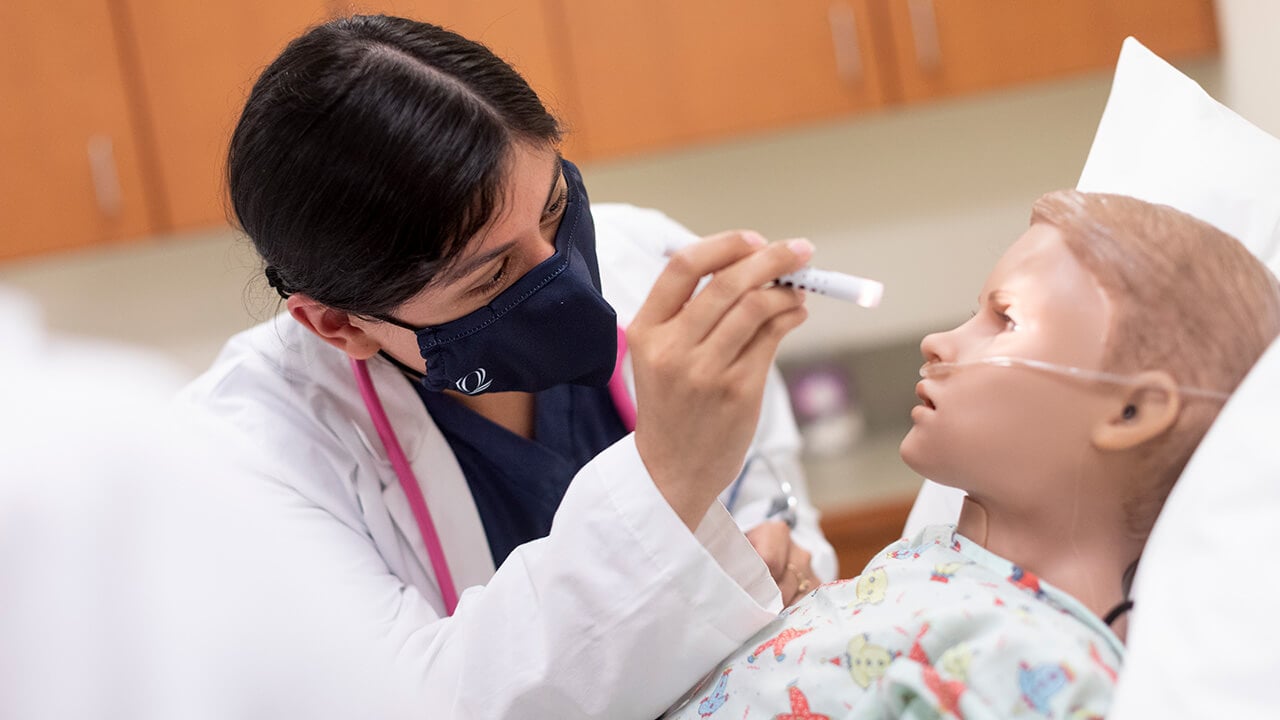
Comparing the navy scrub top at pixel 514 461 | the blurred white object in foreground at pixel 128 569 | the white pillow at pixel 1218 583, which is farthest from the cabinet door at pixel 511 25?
the blurred white object in foreground at pixel 128 569

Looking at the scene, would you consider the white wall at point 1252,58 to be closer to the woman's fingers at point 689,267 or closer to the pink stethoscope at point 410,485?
the woman's fingers at point 689,267

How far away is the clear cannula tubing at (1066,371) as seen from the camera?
0.96 m

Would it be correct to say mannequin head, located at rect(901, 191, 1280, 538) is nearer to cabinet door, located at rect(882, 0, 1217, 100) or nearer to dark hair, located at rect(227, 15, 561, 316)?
dark hair, located at rect(227, 15, 561, 316)

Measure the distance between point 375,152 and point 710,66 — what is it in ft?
5.37

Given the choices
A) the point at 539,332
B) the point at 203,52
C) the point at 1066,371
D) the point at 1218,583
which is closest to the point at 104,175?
the point at 203,52

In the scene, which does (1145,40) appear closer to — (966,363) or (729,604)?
(966,363)

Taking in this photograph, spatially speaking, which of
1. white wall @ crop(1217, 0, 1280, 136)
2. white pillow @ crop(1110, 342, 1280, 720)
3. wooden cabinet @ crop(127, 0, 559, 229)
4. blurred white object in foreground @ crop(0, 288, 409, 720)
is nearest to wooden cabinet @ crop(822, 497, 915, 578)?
white wall @ crop(1217, 0, 1280, 136)

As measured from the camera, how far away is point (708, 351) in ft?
2.91

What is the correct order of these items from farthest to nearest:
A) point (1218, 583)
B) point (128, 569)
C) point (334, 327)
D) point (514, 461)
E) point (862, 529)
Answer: point (862, 529) < point (514, 461) < point (334, 327) < point (1218, 583) < point (128, 569)

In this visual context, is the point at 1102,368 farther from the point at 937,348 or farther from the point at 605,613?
the point at 605,613

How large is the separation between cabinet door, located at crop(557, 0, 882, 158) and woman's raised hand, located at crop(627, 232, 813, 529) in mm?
1731

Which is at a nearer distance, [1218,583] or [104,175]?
[1218,583]

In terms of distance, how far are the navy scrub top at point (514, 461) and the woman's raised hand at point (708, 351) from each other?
0.49 meters

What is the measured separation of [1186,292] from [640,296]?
0.77 meters
